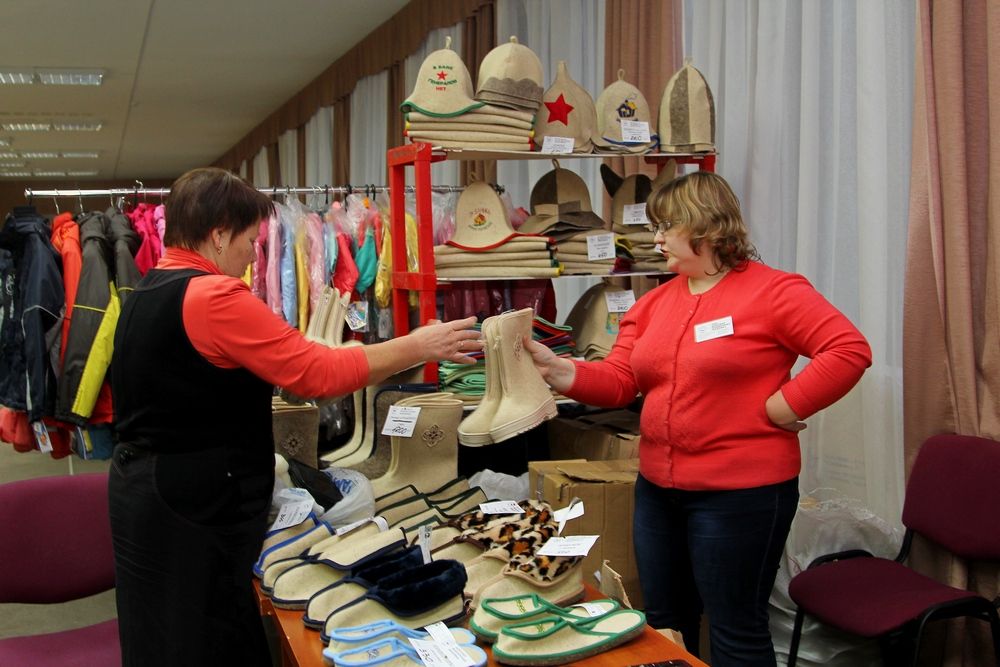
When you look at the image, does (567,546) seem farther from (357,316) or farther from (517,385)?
(357,316)

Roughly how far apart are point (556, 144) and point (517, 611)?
173 centimetres

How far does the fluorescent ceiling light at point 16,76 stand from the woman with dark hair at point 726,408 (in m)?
7.16

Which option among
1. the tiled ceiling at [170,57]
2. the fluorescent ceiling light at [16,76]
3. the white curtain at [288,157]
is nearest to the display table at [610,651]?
the tiled ceiling at [170,57]

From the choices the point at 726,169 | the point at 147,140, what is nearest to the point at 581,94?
the point at 726,169

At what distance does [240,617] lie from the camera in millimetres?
2020

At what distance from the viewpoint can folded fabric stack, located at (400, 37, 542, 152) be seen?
296 centimetres

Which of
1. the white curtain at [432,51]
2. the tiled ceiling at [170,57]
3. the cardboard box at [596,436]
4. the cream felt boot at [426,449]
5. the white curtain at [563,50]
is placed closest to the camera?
the cream felt boot at [426,449]

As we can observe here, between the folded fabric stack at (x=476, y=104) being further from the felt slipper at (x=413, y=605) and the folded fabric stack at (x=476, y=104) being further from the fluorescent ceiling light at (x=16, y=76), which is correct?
the fluorescent ceiling light at (x=16, y=76)

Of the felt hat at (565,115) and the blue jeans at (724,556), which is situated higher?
the felt hat at (565,115)

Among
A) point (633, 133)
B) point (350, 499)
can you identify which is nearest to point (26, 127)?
point (633, 133)

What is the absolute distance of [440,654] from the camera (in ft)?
5.26

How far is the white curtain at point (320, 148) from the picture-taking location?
8.87 meters

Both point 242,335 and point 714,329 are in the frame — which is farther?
point 714,329

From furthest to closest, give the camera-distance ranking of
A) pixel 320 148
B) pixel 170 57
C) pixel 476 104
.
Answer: pixel 320 148
pixel 170 57
pixel 476 104
